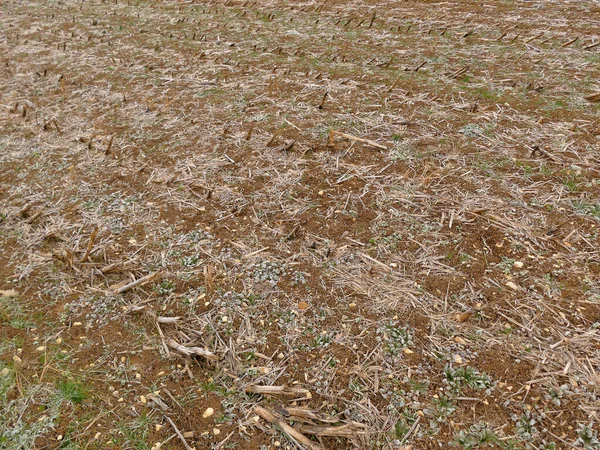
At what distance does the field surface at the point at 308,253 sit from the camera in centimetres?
270

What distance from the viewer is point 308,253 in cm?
379

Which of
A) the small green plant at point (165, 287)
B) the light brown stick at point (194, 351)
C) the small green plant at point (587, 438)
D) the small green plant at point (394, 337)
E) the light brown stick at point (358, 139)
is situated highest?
the light brown stick at point (358, 139)

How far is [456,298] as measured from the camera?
3.32 m

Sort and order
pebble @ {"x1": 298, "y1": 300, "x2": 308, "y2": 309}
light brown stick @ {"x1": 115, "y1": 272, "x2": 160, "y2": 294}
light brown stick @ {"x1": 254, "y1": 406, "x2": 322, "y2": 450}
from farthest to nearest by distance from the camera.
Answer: light brown stick @ {"x1": 115, "y1": 272, "x2": 160, "y2": 294}
pebble @ {"x1": 298, "y1": 300, "x2": 308, "y2": 309}
light brown stick @ {"x1": 254, "y1": 406, "x2": 322, "y2": 450}

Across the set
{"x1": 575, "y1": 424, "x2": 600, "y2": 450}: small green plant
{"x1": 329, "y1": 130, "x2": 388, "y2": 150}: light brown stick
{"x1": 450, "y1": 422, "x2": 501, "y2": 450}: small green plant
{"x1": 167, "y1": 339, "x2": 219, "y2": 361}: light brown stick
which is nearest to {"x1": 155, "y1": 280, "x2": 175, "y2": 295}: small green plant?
{"x1": 167, "y1": 339, "x2": 219, "y2": 361}: light brown stick

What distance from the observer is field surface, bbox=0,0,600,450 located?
2.70 meters

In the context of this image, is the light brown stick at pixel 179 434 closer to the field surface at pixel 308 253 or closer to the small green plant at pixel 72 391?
the field surface at pixel 308 253

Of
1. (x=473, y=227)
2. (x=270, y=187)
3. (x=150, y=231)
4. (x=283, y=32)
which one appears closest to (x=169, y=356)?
(x=150, y=231)

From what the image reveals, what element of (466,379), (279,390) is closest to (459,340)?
(466,379)

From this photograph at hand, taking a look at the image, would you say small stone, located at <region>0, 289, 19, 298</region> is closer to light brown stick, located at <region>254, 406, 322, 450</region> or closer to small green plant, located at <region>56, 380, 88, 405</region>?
small green plant, located at <region>56, 380, 88, 405</region>

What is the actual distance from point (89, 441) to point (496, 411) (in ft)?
8.57

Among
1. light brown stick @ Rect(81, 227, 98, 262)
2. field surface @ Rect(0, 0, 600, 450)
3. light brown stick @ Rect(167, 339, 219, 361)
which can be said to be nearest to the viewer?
field surface @ Rect(0, 0, 600, 450)

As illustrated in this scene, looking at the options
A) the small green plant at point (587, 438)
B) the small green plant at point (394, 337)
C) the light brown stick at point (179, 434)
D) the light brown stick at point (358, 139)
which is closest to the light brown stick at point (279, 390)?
the light brown stick at point (179, 434)

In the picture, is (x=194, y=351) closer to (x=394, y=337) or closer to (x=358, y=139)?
(x=394, y=337)
